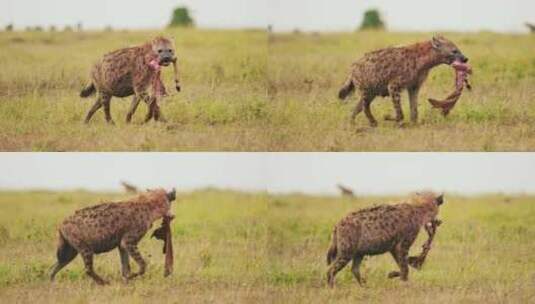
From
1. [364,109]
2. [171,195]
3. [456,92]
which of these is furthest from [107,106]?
[456,92]

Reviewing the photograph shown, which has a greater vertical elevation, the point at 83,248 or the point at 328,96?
the point at 328,96

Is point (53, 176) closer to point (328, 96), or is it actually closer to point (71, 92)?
point (71, 92)

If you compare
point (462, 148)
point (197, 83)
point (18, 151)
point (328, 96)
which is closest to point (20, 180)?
point (18, 151)

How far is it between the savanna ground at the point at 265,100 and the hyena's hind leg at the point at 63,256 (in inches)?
15.2

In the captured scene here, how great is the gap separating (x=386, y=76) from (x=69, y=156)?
1.31 meters

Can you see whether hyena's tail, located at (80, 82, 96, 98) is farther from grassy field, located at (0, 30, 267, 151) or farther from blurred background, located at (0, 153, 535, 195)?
blurred background, located at (0, 153, 535, 195)

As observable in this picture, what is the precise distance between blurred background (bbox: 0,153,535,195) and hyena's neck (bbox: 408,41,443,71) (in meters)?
0.36

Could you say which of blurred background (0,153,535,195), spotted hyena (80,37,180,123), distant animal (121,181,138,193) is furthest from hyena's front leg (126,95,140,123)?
distant animal (121,181,138,193)

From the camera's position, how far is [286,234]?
23.5ft

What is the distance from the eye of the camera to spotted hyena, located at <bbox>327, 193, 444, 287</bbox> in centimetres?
709

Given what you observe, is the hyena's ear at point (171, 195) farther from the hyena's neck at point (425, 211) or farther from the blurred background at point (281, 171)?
the hyena's neck at point (425, 211)

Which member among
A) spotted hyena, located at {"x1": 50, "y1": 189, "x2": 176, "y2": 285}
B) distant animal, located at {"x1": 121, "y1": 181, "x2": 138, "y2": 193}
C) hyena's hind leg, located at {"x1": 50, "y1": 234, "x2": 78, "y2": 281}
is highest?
distant animal, located at {"x1": 121, "y1": 181, "x2": 138, "y2": 193}

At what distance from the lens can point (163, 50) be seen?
7168 mm

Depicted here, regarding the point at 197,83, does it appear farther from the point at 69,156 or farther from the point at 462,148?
the point at 462,148
